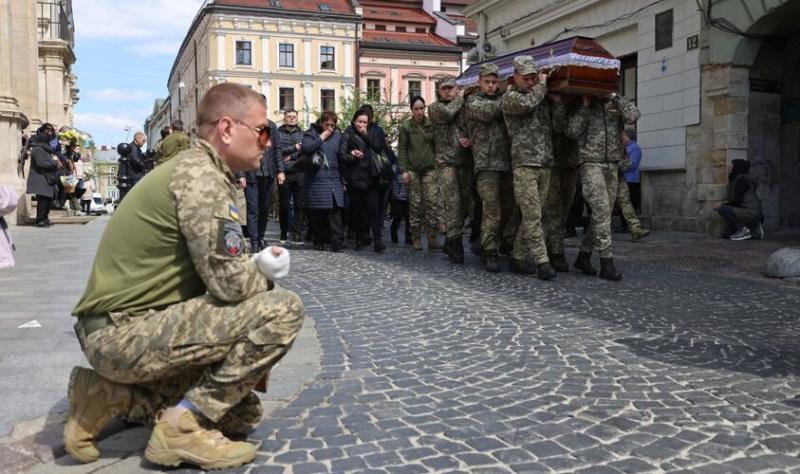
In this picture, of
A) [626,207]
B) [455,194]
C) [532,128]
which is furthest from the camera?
[626,207]

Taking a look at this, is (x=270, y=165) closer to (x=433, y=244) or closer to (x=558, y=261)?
(x=433, y=244)

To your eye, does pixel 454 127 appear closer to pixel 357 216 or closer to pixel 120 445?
pixel 357 216

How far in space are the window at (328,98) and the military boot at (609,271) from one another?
53.9 m

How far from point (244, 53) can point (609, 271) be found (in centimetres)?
5407

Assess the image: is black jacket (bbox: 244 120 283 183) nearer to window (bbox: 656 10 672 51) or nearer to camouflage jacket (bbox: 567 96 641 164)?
camouflage jacket (bbox: 567 96 641 164)

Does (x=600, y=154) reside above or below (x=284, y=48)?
below

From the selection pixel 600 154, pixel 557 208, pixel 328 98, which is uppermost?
pixel 328 98

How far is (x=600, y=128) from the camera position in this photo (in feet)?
25.2

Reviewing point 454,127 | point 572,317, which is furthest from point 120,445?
point 454,127

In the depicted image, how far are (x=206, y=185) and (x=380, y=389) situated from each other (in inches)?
65.2

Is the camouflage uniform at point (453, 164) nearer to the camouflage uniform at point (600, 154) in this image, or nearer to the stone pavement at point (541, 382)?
the camouflage uniform at point (600, 154)

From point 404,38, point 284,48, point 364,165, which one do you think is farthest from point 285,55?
point 364,165

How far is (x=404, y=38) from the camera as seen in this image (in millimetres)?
60969

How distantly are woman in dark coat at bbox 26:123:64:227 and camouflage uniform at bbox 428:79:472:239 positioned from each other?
32.2 ft
